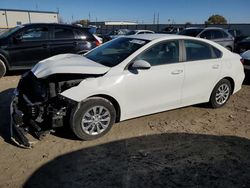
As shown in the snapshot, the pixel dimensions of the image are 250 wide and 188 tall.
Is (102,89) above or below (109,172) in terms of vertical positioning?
above

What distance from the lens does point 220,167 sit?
12.4 feet

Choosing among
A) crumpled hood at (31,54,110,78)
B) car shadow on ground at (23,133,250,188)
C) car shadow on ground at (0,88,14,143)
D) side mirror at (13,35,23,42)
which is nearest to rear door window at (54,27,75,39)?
side mirror at (13,35,23,42)

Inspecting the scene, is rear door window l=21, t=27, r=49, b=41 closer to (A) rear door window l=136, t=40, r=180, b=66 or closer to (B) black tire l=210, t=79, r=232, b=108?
(A) rear door window l=136, t=40, r=180, b=66

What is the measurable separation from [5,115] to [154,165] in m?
3.26

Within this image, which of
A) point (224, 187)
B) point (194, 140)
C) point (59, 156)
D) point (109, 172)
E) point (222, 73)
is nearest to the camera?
point (224, 187)

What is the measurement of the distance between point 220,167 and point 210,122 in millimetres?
1713

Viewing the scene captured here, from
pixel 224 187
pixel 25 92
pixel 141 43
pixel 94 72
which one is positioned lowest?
pixel 224 187

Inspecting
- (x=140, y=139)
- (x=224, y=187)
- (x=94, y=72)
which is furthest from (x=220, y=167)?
(x=94, y=72)

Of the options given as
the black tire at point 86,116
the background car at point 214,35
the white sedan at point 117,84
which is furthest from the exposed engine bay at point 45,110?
the background car at point 214,35

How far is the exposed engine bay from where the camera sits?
13.5 ft

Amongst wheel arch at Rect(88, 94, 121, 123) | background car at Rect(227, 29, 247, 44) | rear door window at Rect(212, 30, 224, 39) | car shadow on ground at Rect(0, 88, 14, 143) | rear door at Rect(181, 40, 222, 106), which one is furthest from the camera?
background car at Rect(227, 29, 247, 44)

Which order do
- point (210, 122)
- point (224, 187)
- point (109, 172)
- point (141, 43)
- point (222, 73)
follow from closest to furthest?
point (224, 187) < point (109, 172) < point (141, 43) < point (210, 122) < point (222, 73)

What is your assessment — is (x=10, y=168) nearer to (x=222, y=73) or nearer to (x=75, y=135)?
(x=75, y=135)

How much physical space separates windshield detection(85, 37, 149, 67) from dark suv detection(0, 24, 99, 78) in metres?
3.88
